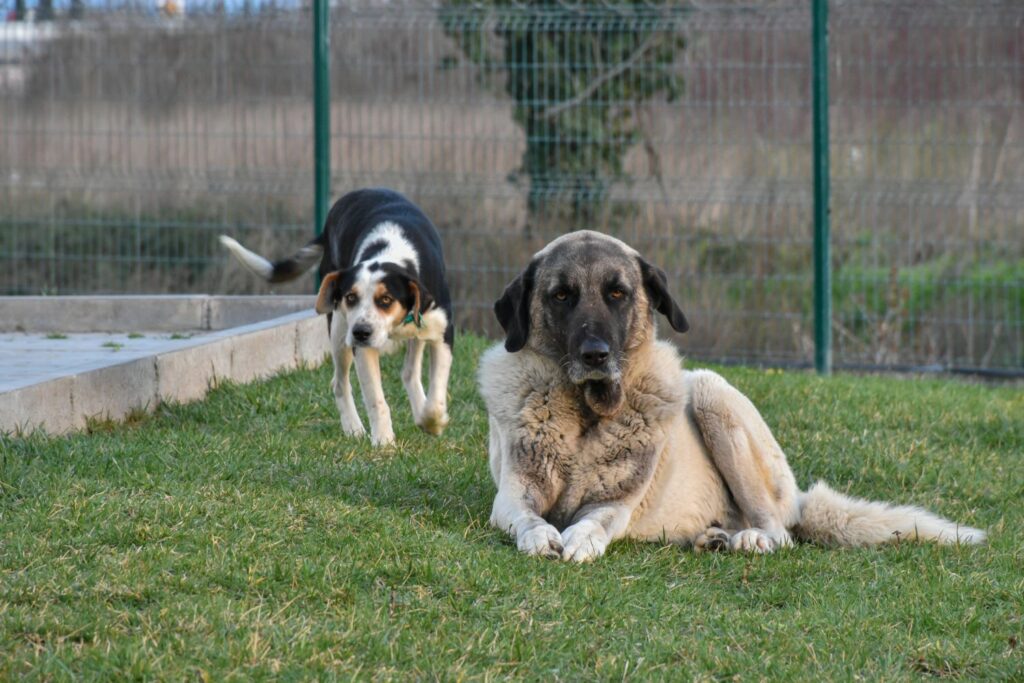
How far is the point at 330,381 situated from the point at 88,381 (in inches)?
77.7

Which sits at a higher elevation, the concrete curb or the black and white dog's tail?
the black and white dog's tail

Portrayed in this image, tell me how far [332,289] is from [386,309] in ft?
1.21

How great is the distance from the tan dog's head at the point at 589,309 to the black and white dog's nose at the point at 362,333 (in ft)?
5.80

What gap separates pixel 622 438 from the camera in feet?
17.6

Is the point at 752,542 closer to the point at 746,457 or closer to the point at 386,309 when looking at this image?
the point at 746,457

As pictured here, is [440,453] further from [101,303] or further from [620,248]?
[101,303]

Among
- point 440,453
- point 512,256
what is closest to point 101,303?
point 512,256

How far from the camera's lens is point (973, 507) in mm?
6340

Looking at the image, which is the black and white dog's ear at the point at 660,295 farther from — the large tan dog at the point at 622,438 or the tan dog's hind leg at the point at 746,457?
the tan dog's hind leg at the point at 746,457

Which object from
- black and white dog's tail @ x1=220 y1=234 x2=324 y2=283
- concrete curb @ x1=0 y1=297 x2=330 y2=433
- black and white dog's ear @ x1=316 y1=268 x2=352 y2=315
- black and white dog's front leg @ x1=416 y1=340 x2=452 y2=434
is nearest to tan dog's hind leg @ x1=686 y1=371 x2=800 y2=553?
black and white dog's front leg @ x1=416 y1=340 x2=452 y2=434

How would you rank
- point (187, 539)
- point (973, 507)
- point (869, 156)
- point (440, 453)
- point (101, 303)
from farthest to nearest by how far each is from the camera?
point (869, 156) < point (101, 303) < point (440, 453) < point (973, 507) < point (187, 539)

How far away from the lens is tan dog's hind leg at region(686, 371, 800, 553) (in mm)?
5543

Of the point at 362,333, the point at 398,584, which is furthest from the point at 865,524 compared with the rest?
the point at 362,333

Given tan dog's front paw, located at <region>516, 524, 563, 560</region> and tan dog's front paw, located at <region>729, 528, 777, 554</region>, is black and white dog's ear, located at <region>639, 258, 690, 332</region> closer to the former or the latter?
tan dog's front paw, located at <region>729, 528, 777, 554</region>
